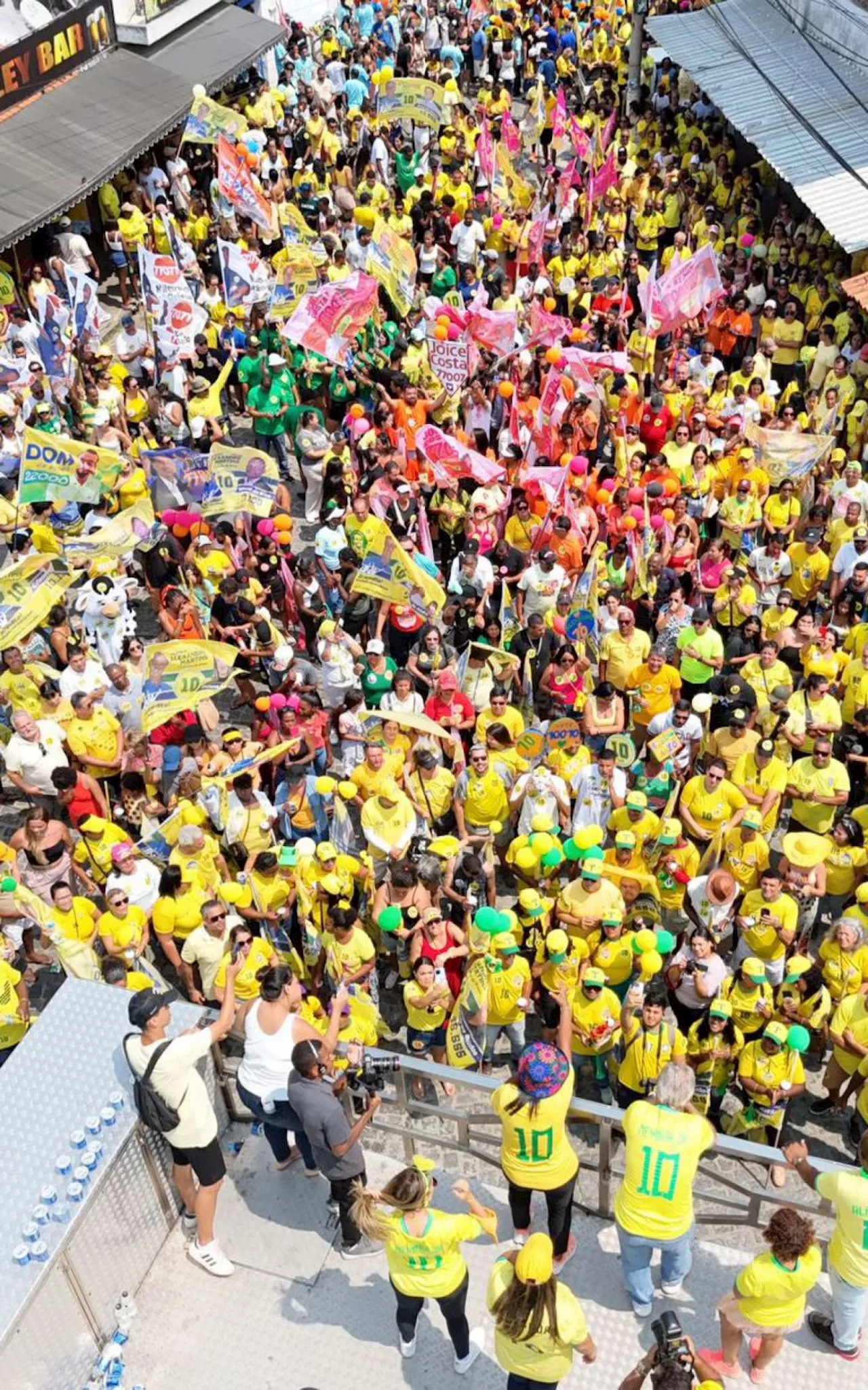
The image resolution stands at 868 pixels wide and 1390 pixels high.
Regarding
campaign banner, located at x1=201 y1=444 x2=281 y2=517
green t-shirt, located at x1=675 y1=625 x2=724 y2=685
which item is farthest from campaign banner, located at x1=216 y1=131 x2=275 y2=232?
green t-shirt, located at x1=675 y1=625 x2=724 y2=685

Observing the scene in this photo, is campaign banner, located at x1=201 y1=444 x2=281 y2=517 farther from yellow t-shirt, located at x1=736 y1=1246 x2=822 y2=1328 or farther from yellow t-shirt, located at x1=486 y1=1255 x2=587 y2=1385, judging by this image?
yellow t-shirt, located at x1=736 y1=1246 x2=822 y2=1328

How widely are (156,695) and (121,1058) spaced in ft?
11.8

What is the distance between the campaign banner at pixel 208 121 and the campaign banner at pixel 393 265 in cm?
551

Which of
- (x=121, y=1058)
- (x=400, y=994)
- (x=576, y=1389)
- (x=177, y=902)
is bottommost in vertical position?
(x=400, y=994)

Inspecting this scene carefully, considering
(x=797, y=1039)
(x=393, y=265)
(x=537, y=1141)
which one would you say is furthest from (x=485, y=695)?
(x=393, y=265)

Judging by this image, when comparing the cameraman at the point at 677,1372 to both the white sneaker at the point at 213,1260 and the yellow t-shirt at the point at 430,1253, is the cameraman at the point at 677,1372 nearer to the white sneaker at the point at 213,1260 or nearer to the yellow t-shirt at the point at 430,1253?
the yellow t-shirt at the point at 430,1253

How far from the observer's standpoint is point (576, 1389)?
567 centimetres

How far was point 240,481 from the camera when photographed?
1099 cm

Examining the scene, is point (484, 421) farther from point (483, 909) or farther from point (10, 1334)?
point (10, 1334)

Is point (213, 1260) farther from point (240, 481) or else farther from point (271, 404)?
point (271, 404)

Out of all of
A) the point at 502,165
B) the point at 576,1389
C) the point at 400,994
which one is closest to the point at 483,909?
the point at 400,994

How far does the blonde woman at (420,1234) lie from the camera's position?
5.15 meters

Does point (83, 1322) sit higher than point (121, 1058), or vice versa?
point (121, 1058)

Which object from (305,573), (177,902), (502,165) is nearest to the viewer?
(177,902)
